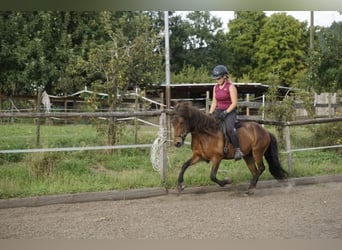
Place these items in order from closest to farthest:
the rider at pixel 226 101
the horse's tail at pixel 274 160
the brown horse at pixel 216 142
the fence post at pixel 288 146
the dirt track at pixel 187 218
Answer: the dirt track at pixel 187 218 < the brown horse at pixel 216 142 < the rider at pixel 226 101 < the horse's tail at pixel 274 160 < the fence post at pixel 288 146

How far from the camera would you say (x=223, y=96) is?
3418mm

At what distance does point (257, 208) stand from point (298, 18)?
5.80ft

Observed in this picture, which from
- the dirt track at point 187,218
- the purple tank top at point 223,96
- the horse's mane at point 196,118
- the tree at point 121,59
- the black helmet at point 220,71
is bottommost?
the dirt track at point 187,218

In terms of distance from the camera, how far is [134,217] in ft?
9.62

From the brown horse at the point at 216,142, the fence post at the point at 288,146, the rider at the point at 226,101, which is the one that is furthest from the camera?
the fence post at the point at 288,146

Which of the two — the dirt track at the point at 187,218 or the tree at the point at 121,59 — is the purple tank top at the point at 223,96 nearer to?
the dirt track at the point at 187,218

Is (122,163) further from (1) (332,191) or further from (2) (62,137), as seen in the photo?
(1) (332,191)

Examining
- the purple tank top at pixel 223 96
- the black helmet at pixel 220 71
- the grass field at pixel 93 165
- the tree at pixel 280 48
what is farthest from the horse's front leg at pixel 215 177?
the tree at pixel 280 48

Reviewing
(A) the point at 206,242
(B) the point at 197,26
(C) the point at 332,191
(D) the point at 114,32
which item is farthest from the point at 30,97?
(C) the point at 332,191

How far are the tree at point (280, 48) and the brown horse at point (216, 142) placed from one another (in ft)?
2.09

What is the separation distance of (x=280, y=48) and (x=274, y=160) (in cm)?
106

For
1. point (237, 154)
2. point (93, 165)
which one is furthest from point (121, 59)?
point (237, 154)

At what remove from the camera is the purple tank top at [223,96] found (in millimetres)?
3399
